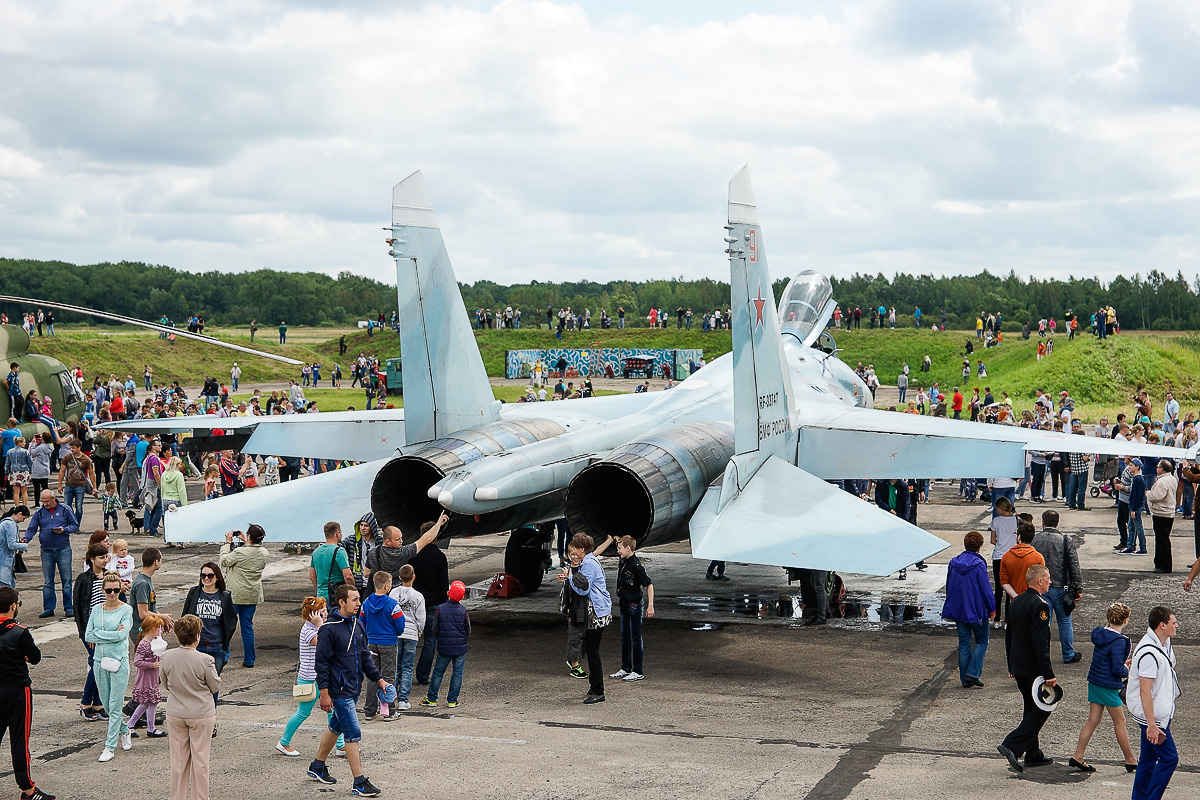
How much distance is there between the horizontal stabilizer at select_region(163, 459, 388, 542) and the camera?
1177 centimetres

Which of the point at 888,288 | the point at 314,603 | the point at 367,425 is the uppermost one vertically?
the point at 888,288

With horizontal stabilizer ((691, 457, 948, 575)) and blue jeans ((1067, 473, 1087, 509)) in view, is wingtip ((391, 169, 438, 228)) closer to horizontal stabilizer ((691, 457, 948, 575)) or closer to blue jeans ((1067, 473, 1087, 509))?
horizontal stabilizer ((691, 457, 948, 575))

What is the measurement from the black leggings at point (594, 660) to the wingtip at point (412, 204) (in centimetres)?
488

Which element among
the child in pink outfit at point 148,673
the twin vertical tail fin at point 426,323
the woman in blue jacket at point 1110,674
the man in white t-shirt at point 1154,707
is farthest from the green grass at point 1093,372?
the child in pink outfit at point 148,673

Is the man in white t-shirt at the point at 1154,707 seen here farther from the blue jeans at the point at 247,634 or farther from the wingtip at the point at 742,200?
the blue jeans at the point at 247,634

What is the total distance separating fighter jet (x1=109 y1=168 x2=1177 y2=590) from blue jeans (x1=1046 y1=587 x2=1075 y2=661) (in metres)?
1.69

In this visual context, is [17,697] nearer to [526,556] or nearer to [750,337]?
[750,337]

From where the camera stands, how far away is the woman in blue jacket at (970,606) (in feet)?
32.6

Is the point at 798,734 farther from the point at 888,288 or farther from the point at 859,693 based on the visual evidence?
the point at 888,288

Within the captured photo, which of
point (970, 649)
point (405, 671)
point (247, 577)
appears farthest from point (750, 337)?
point (247, 577)

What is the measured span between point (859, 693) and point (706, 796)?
3185mm

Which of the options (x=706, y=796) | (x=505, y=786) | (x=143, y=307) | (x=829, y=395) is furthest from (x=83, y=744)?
(x=143, y=307)

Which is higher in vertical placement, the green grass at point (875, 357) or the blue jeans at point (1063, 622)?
the green grass at point (875, 357)

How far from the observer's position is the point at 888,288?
9000 cm
